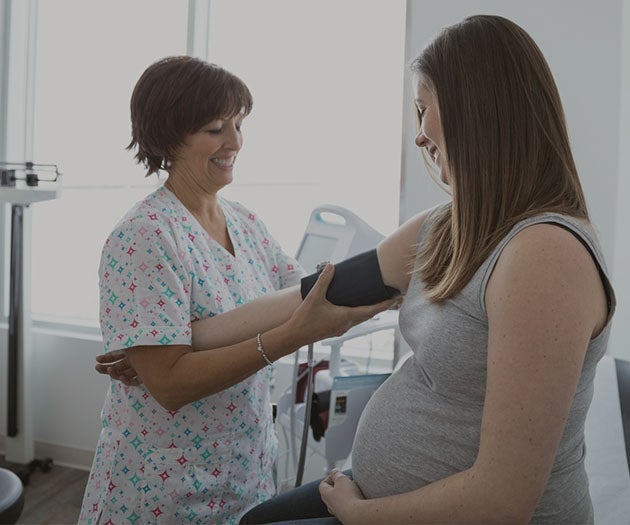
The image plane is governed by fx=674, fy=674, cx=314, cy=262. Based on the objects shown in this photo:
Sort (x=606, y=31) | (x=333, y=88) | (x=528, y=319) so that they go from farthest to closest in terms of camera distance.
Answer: (x=333, y=88) → (x=606, y=31) → (x=528, y=319)

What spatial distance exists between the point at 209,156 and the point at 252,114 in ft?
4.95

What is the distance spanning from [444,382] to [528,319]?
8.5 inches

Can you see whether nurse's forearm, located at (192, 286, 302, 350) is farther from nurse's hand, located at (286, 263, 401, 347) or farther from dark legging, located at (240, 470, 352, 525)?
dark legging, located at (240, 470, 352, 525)

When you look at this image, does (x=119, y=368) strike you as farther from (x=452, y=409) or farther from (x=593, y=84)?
(x=593, y=84)

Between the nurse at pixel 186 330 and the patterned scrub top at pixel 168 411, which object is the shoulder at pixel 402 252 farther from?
the patterned scrub top at pixel 168 411

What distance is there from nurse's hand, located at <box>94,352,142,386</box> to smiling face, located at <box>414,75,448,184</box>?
0.73 metres

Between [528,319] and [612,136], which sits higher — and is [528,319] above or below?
below

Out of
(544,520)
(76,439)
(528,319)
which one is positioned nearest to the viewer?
(528,319)

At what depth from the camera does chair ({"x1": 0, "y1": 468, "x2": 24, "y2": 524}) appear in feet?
4.91

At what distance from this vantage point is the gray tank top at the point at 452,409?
94 cm

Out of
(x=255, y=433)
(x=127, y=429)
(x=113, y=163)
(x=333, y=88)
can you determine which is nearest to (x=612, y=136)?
(x=333, y=88)

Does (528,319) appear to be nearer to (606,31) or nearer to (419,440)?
(419,440)

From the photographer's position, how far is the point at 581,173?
2191 millimetres

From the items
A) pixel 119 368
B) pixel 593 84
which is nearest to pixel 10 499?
pixel 119 368
